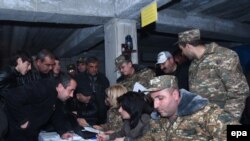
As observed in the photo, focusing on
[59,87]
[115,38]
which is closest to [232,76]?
[59,87]

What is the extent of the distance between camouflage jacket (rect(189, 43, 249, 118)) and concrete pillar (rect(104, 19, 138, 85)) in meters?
1.84

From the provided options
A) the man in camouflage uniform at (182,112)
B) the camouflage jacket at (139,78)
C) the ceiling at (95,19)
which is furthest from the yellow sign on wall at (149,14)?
the man in camouflage uniform at (182,112)

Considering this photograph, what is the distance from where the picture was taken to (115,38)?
4.88 m

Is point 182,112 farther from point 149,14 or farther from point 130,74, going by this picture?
point 130,74

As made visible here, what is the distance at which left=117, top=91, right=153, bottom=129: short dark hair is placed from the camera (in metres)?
3.43

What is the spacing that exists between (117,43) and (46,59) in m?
1.26

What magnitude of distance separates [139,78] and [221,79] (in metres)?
1.52

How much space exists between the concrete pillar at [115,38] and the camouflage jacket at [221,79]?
1838 mm

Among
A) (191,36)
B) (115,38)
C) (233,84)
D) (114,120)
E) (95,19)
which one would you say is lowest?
A: (114,120)

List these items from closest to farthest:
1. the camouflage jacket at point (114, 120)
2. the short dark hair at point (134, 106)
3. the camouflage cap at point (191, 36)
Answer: the camouflage cap at point (191, 36) < the short dark hair at point (134, 106) < the camouflage jacket at point (114, 120)

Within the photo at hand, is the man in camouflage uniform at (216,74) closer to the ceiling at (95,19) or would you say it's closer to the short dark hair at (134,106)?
the short dark hair at (134,106)

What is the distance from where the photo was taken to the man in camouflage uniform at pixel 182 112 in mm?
2357

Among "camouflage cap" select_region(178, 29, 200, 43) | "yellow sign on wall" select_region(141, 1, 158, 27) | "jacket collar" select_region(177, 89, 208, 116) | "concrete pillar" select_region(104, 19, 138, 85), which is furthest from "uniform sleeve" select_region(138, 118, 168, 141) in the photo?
"concrete pillar" select_region(104, 19, 138, 85)

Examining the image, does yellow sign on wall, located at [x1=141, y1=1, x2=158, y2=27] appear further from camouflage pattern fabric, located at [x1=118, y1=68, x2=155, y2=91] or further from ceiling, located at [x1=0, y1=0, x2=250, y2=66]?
camouflage pattern fabric, located at [x1=118, y1=68, x2=155, y2=91]
